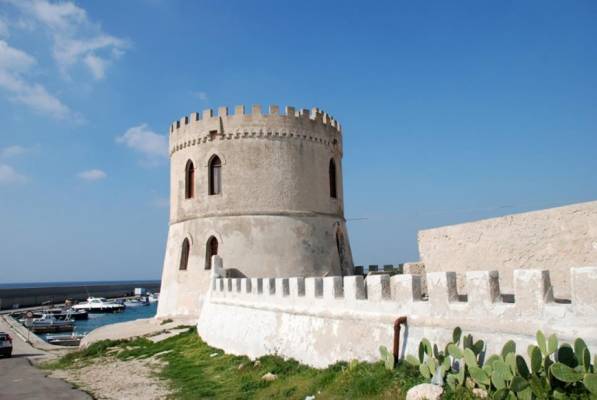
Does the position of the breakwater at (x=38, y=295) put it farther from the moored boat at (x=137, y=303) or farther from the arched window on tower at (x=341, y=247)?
the arched window on tower at (x=341, y=247)

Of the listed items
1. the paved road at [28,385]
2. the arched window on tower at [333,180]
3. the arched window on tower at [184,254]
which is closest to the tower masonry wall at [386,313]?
the paved road at [28,385]

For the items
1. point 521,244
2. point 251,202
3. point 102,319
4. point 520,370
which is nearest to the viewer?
point 520,370

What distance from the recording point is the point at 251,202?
21.5 m

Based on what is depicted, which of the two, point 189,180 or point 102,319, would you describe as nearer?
point 189,180

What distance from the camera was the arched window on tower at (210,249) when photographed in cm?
2164

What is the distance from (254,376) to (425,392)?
5373mm

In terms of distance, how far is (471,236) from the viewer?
10.4m

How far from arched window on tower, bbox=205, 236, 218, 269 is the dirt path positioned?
5.52m

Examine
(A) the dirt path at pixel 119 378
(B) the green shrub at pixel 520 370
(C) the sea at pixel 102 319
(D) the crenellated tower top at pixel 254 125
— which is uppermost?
(D) the crenellated tower top at pixel 254 125

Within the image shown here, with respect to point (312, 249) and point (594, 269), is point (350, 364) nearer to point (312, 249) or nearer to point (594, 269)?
point (594, 269)

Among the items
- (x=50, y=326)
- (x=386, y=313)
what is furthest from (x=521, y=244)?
(x=50, y=326)

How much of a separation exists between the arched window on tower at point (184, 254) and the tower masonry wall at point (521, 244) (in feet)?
44.4

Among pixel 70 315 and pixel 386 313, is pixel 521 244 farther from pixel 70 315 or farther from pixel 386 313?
pixel 70 315

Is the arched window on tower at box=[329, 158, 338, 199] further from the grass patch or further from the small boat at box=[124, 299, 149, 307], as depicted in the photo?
the small boat at box=[124, 299, 149, 307]
